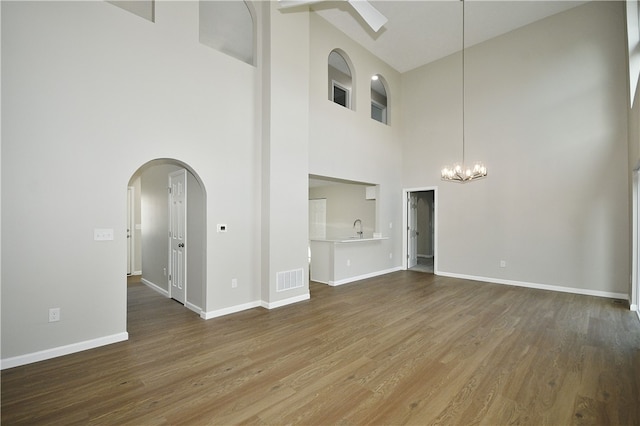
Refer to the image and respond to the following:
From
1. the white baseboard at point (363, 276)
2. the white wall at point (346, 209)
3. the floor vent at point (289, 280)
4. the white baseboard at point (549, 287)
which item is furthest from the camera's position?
the white wall at point (346, 209)

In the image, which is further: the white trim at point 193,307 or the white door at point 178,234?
the white door at point 178,234

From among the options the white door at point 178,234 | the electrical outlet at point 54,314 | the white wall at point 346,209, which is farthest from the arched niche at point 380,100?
the electrical outlet at point 54,314

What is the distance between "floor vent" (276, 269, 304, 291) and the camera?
455 centimetres

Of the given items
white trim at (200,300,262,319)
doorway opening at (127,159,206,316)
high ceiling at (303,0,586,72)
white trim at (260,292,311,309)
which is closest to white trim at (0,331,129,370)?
white trim at (200,300,262,319)

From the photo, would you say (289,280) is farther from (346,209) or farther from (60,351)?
(346,209)

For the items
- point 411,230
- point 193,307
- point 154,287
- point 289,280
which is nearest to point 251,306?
point 289,280

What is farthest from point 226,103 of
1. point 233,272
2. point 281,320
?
point 281,320

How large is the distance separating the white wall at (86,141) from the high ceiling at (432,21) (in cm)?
301

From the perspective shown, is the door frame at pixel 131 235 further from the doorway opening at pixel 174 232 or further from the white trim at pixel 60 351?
the white trim at pixel 60 351

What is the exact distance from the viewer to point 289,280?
4.68m

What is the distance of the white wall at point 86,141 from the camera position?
2.71 m

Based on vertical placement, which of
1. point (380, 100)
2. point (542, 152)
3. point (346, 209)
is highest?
point (380, 100)

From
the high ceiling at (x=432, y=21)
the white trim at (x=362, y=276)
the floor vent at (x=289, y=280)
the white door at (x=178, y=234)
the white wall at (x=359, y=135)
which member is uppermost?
the high ceiling at (x=432, y=21)

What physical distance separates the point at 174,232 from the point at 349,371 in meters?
3.67
